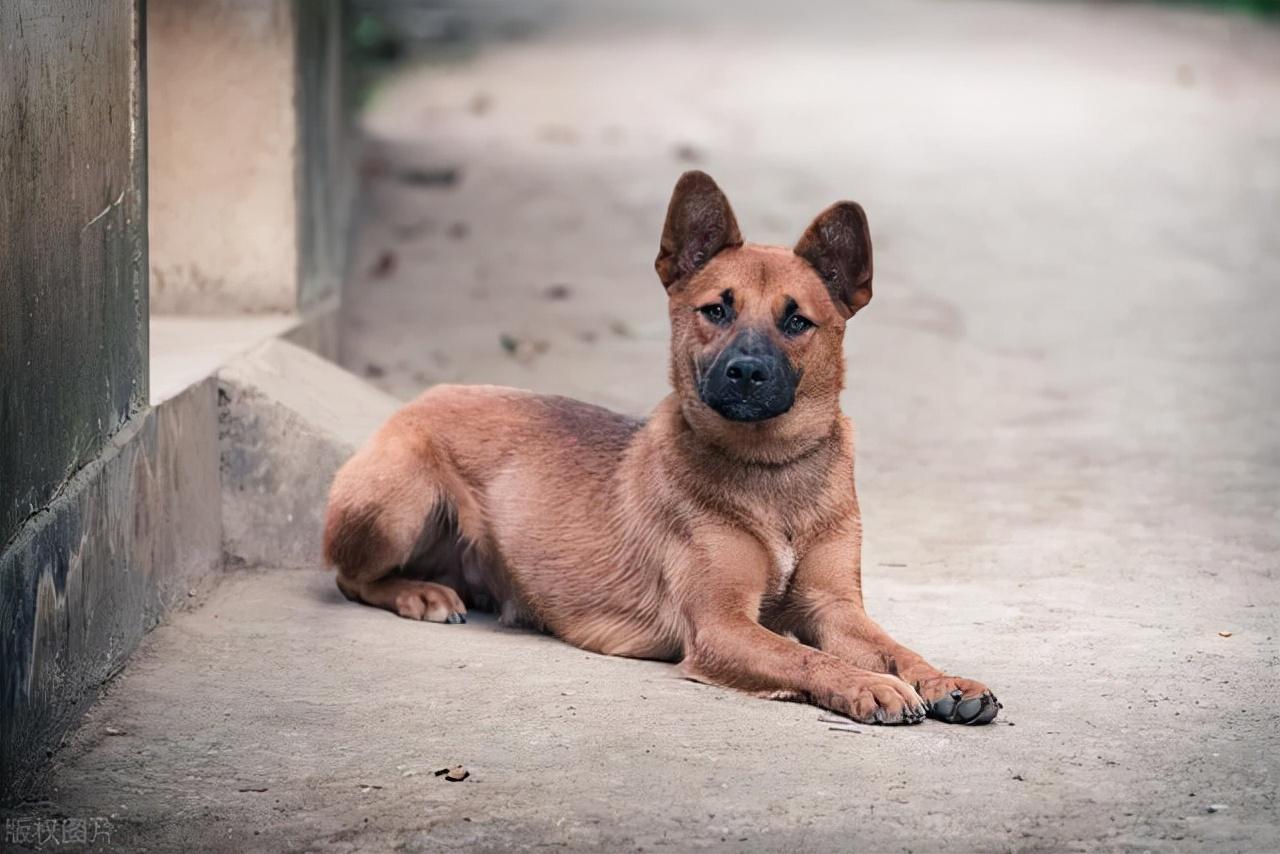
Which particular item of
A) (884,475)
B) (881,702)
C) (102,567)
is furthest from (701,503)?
(884,475)

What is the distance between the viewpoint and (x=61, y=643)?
4.30 meters

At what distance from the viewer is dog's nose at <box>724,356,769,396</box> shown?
188 inches

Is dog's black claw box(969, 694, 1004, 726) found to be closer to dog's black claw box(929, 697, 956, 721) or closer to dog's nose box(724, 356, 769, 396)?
dog's black claw box(929, 697, 956, 721)

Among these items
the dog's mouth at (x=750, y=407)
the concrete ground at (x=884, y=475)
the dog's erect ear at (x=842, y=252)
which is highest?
the dog's erect ear at (x=842, y=252)

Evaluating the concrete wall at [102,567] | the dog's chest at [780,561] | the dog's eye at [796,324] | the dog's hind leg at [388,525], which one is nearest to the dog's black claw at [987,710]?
the dog's chest at [780,561]

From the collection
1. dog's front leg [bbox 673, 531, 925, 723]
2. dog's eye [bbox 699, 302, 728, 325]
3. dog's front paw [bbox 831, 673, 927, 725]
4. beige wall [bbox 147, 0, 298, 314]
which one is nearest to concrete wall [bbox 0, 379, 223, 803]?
beige wall [bbox 147, 0, 298, 314]

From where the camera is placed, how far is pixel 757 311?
4.93 metres

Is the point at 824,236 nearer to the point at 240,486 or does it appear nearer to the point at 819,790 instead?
the point at 819,790

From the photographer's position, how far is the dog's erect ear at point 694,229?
16.8 feet

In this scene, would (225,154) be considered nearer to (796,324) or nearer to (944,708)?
(796,324)

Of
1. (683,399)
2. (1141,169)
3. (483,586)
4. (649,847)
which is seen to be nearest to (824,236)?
(683,399)

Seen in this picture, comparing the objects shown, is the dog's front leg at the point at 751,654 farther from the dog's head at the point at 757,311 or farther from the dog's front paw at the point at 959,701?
the dog's head at the point at 757,311

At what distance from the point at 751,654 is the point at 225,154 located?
12.3ft

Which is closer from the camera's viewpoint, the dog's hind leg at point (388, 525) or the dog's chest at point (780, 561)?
the dog's chest at point (780, 561)
